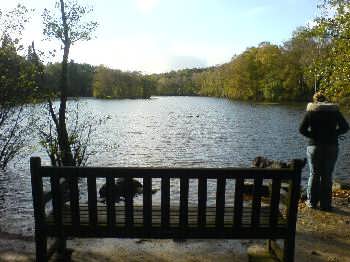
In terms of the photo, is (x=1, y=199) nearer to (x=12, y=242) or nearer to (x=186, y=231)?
(x=12, y=242)

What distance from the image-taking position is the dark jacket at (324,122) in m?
8.70

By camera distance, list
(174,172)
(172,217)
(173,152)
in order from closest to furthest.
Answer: (174,172), (172,217), (173,152)

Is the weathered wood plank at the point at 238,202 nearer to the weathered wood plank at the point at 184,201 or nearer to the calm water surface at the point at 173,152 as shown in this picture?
the weathered wood plank at the point at 184,201

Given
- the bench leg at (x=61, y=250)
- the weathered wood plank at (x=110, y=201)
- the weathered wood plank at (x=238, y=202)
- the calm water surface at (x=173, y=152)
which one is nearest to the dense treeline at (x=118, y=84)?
the calm water surface at (x=173, y=152)

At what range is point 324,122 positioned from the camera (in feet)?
28.6

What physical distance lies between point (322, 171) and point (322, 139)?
74 centimetres

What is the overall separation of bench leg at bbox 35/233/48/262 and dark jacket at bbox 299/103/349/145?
20.1ft

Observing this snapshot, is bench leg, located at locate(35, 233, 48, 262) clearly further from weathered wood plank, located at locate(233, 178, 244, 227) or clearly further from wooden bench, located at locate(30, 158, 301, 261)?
weathered wood plank, located at locate(233, 178, 244, 227)

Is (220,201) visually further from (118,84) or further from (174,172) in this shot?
(118,84)

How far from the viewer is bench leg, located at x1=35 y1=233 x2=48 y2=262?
542 centimetres

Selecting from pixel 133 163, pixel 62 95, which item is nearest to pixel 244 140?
pixel 133 163

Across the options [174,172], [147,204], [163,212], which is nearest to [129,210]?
[147,204]

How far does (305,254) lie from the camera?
→ 21.4ft

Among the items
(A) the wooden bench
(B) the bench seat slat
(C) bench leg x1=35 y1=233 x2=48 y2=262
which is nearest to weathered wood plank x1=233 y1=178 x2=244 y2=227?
(A) the wooden bench
